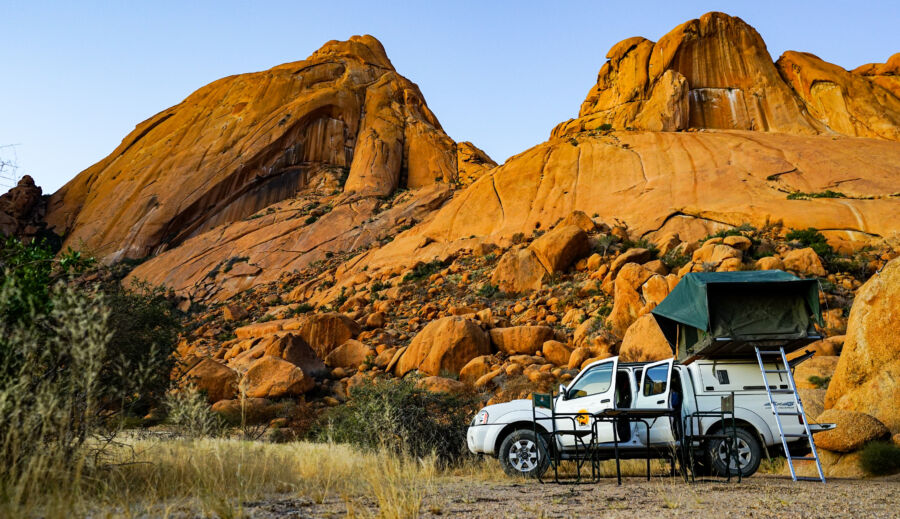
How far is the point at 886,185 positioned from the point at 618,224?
14131mm

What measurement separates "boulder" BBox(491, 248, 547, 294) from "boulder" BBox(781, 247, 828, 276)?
1058 centimetres

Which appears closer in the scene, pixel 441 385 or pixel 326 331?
pixel 441 385

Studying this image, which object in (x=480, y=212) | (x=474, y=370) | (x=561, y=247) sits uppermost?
(x=480, y=212)

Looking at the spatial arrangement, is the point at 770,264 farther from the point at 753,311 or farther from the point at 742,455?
the point at 742,455

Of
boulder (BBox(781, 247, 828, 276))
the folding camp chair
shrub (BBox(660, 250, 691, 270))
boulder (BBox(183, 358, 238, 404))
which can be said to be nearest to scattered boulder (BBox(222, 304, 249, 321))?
boulder (BBox(183, 358, 238, 404))

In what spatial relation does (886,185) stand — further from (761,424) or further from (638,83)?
(761,424)

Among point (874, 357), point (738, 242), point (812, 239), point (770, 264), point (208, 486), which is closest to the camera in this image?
point (208, 486)

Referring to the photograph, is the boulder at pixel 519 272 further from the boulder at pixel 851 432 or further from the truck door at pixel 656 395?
the truck door at pixel 656 395

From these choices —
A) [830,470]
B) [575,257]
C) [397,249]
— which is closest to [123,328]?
[830,470]

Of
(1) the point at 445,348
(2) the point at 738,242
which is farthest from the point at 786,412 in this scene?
(2) the point at 738,242

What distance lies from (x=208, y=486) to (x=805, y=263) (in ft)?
79.7

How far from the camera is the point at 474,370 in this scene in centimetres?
2017

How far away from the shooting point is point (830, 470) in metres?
10.5

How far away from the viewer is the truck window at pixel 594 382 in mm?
9883
